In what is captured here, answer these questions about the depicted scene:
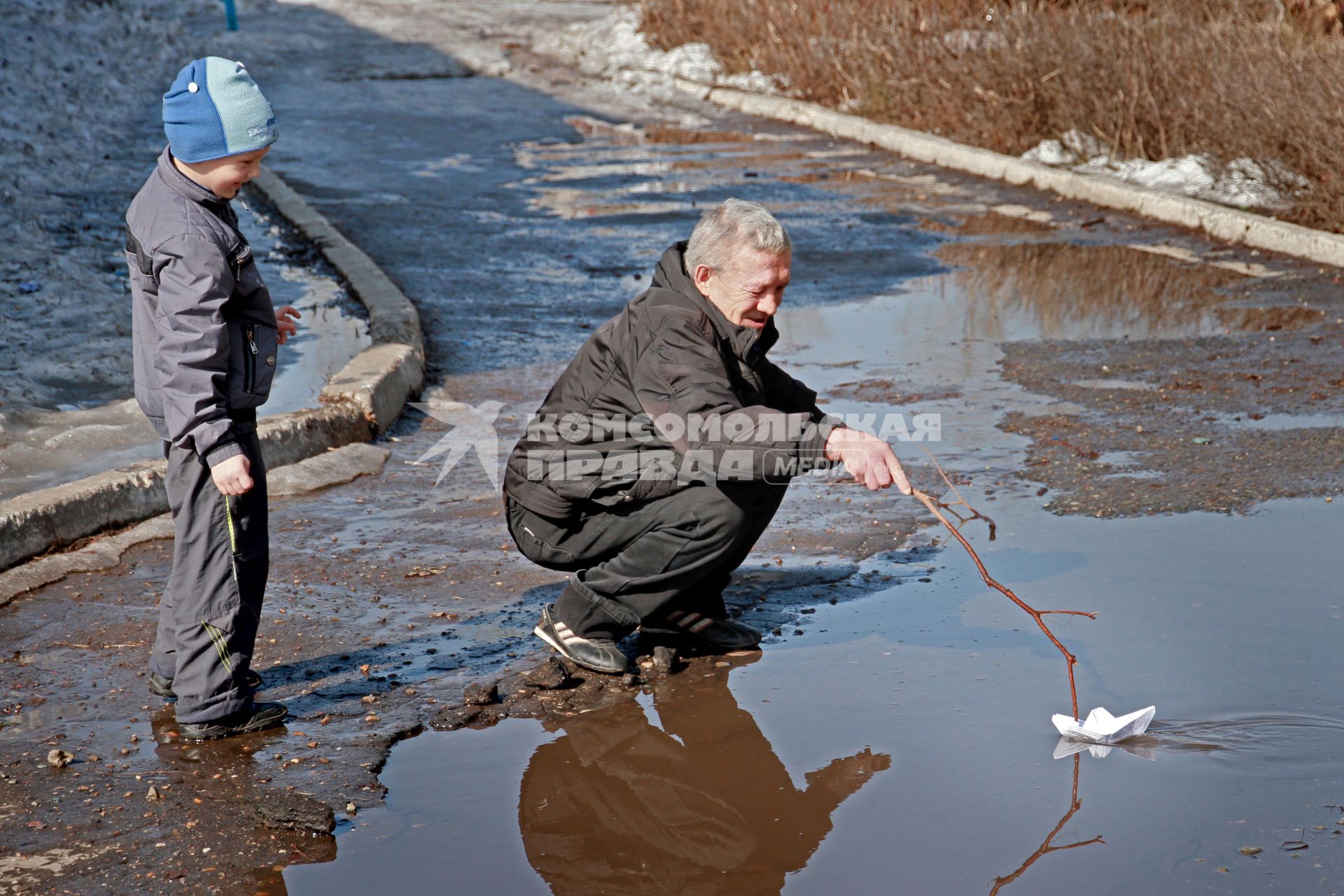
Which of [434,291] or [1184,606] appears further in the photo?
[434,291]

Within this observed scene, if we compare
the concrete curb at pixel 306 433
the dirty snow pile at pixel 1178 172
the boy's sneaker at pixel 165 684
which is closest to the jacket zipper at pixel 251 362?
the boy's sneaker at pixel 165 684

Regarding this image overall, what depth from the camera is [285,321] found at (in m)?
3.69

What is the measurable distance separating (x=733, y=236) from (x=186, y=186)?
133 cm

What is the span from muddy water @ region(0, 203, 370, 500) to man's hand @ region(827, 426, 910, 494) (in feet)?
6.27

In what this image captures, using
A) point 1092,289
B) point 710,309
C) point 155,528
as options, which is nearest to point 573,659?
point 710,309

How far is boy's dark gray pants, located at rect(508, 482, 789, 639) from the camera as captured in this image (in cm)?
368

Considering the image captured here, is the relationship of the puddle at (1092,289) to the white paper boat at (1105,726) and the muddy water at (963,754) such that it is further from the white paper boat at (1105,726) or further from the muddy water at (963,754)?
the white paper boat at (1105,726)

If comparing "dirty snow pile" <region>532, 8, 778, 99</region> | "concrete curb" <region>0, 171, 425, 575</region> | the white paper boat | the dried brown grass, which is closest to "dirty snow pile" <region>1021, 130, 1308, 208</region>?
the dried brown grass

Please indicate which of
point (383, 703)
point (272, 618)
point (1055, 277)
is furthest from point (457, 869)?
point (1055, 277)

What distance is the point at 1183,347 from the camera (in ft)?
22.6

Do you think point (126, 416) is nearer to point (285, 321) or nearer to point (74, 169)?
point (285, 321)

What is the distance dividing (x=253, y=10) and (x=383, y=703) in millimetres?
24944

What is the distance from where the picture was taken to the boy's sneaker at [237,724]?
342cm

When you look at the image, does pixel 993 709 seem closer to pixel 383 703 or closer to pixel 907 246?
pixel 383 703
